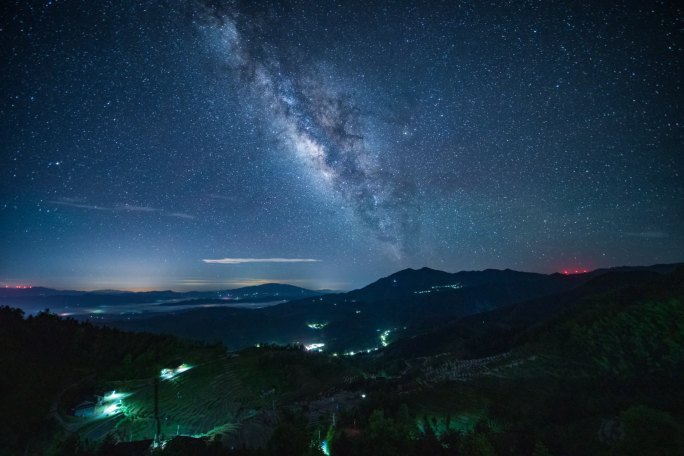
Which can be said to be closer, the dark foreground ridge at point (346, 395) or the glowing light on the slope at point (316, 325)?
the dark foreground ridge at point (346, 395)

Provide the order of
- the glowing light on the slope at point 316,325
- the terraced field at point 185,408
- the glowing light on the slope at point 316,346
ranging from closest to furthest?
the terraced field at point 185,408 < the glowing light on the slope at point 316,346 < the glowing light on the slope at point 316,325

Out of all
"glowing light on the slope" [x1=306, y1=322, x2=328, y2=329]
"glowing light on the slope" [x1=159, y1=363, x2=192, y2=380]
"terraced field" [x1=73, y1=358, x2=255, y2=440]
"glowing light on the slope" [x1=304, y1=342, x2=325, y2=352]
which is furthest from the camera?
"glowing light on the slope" [x1=306, y1=322, x2=328, y2=329]

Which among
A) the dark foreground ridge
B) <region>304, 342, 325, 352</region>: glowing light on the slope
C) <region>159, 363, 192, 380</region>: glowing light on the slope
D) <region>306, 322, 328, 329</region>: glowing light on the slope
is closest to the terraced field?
the dark foreground ridge

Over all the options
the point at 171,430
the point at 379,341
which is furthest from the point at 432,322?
the point at 171,430

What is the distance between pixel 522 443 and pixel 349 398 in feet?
63.7

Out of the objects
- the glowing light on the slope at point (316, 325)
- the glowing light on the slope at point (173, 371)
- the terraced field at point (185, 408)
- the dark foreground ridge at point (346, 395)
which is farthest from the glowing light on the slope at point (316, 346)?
the terraced field at point (185, 408)

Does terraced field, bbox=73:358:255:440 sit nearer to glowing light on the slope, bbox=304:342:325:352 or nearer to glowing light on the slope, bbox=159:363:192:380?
glowing light on the slope, bbox=159:363:192:380

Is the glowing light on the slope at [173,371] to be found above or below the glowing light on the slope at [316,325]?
above

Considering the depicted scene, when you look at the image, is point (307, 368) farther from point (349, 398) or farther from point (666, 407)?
point (666, 407)

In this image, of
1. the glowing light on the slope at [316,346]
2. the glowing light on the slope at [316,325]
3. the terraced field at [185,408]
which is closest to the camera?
the terraced field at [185,408]

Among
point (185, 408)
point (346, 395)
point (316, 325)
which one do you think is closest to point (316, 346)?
point (316, 325)

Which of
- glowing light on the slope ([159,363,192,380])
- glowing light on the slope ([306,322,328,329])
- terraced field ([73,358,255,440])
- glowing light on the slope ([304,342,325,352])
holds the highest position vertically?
glowing light on the slope ([159,363,192,380])

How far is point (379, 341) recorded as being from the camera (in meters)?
144

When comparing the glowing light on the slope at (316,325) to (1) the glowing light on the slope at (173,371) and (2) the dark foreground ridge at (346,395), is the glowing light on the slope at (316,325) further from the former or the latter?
(1) the glowing light on the slope at (173,371)
